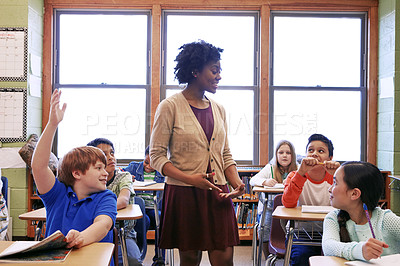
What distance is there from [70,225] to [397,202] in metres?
3.82

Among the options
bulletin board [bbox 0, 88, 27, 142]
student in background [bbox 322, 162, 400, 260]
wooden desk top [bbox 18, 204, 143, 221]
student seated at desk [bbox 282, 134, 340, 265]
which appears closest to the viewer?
student in background [bbox 322, 162, 400, 260]

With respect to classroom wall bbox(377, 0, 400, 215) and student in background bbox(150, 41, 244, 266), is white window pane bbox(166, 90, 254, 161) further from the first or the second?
student in background bbox(150, 41, 244, 266)

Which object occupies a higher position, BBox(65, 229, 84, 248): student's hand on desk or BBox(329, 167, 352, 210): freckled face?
BBox(329, 167, 352, 210): freckled face

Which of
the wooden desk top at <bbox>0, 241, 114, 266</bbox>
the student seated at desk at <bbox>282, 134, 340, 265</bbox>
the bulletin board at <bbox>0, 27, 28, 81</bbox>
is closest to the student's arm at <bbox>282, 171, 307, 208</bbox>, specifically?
the student seated at desk at <bbox>282, 134, 340, 265</bbox>

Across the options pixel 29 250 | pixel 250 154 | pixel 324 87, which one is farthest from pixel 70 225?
pixel 324 87

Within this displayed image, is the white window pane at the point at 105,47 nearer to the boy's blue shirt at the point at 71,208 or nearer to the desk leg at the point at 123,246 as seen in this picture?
the desk leg at the point at 123,246

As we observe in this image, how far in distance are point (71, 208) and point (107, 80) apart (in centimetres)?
336

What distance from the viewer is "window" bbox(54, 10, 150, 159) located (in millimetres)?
4809

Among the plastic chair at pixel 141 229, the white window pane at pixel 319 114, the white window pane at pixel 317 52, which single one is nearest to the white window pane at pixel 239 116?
the white window pane at pixel 319 114

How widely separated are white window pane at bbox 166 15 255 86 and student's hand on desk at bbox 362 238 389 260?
12.1 feet

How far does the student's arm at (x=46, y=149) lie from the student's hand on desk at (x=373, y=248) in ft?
3.42

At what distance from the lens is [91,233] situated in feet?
4.73

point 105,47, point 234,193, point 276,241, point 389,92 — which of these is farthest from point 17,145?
point 389,92

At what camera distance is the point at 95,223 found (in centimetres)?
150
